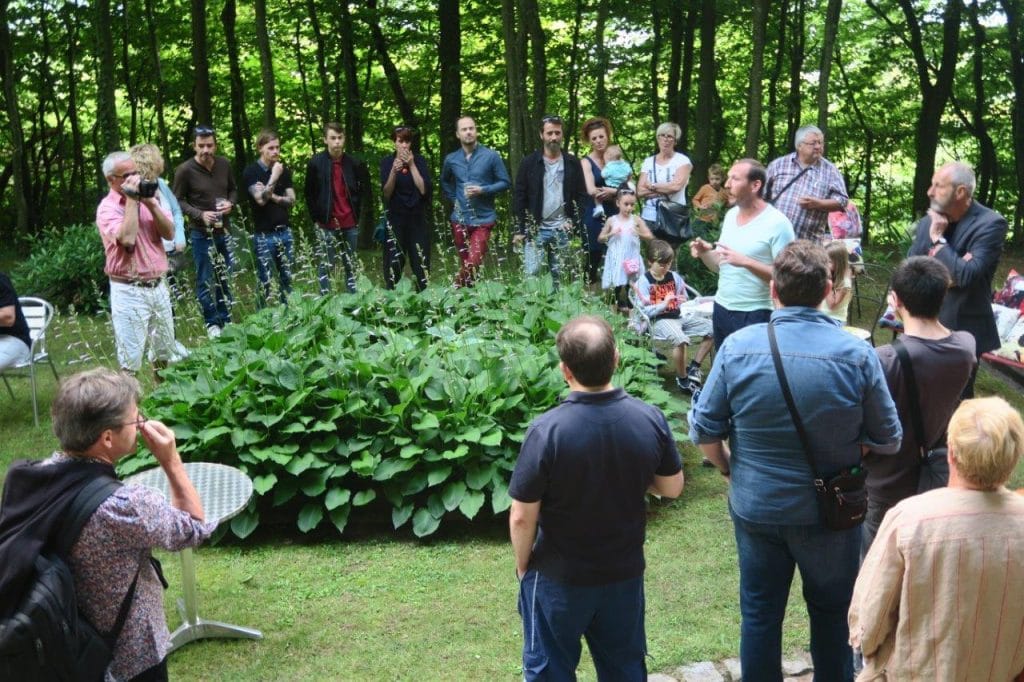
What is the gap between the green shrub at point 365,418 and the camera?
5.09m

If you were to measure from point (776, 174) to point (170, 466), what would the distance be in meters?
5.75

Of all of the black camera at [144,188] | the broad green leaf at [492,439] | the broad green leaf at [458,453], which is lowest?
the broad green leaf at [458,453]

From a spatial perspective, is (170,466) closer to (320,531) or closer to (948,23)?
(320,531)

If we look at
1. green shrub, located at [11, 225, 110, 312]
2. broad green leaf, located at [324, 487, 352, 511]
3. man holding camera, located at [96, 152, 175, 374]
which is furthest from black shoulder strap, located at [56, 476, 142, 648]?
green shrub, located at [11, 225, 110, 312]

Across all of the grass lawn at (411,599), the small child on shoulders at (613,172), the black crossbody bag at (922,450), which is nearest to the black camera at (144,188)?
the grass lawn at (411,599)

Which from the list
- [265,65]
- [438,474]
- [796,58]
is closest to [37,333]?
[438,474]

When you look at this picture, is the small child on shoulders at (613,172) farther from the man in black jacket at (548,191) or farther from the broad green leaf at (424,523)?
the broad green leaf at (424,523)

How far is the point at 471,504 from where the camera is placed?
16.3 feet

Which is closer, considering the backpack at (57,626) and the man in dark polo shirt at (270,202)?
the backpack at (57,626)

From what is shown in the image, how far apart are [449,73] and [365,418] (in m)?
11.1

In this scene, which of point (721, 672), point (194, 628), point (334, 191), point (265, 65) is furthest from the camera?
point (265, 65)

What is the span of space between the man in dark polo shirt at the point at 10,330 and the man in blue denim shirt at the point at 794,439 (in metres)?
5.22

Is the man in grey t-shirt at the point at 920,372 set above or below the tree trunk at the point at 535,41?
below

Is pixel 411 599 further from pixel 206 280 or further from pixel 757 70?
pixel 757 70
